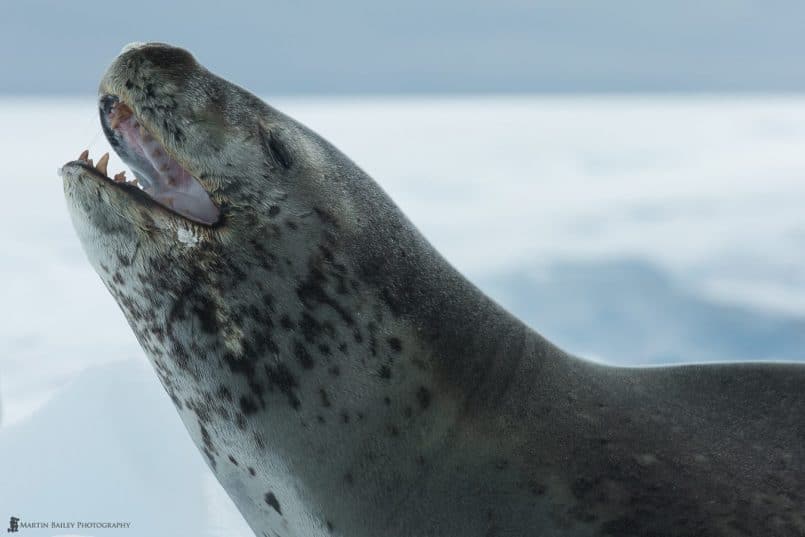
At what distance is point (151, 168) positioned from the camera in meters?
1.26

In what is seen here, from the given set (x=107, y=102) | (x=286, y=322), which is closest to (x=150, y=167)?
(x=107, y=102)

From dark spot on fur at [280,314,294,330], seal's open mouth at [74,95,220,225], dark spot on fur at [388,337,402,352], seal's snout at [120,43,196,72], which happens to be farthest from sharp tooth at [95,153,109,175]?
dark spot on fur at [388,337,402,352]

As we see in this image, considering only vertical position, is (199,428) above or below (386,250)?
below

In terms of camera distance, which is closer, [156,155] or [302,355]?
[302,355]

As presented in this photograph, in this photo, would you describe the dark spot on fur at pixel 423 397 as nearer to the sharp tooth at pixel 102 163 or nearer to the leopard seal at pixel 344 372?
the leopard seal at pixel 344 372

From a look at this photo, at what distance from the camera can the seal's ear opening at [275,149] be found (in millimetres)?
1170

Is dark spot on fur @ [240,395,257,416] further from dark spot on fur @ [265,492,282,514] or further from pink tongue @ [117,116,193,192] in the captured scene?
pink tongue @ [117,116,193,192]

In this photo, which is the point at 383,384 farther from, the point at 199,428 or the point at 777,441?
the point at 777,441

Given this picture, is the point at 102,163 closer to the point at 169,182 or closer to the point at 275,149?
the point at 169,182

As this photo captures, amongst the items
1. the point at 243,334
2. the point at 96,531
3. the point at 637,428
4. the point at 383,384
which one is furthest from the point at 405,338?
the point at 96,531

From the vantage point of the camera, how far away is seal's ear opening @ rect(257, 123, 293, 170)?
46.1 inches

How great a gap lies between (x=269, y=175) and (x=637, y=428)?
57 centimetres

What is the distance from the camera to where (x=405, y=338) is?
1.14m

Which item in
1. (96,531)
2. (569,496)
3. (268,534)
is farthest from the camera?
(96,531)
